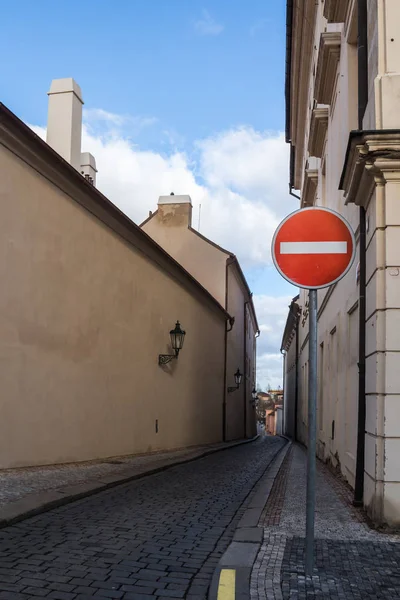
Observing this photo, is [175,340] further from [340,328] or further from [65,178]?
[65,178]

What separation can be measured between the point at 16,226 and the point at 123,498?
3832 mm

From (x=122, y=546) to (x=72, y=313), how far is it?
16.8ft

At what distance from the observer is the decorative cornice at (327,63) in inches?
388

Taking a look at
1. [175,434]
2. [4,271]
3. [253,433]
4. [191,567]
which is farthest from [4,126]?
[253,433]

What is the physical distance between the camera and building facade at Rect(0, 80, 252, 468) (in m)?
7.96

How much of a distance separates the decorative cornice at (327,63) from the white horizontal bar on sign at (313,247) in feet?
22.4

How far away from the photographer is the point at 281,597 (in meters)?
3.59

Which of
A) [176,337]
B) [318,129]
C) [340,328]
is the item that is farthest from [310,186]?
[340,328]

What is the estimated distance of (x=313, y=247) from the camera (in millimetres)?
4219

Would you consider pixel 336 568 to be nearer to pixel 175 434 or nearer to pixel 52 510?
pixel 52 510

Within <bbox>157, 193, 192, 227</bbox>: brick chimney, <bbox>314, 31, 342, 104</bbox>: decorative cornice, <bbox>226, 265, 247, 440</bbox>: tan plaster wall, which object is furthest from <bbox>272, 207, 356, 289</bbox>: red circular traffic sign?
<bbox>157, 193, 192, 227</bbox>: brick chimney

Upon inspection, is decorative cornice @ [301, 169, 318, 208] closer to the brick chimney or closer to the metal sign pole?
the brick chimney

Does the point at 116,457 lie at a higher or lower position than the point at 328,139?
lower

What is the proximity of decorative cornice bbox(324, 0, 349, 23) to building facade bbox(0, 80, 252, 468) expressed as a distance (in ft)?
15.5
